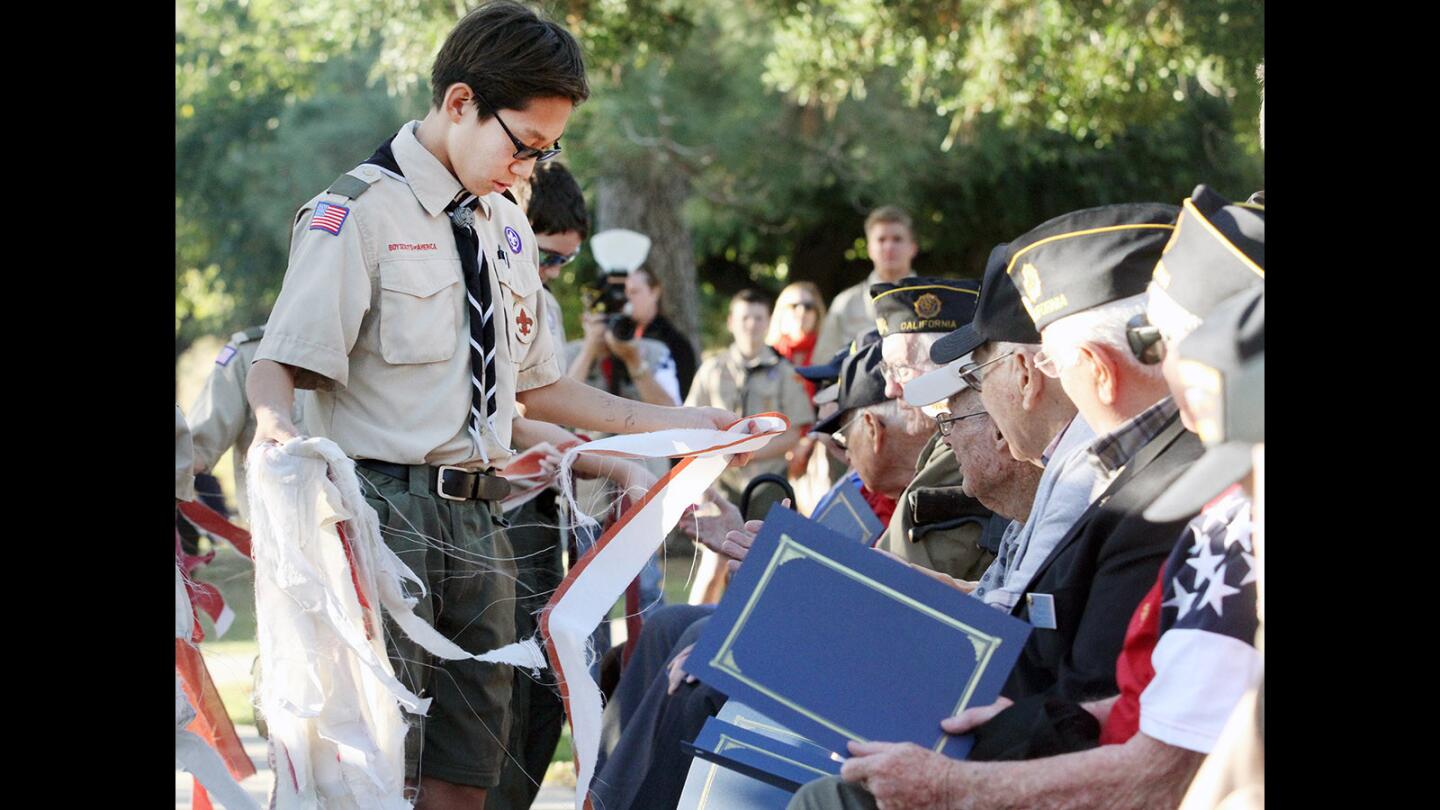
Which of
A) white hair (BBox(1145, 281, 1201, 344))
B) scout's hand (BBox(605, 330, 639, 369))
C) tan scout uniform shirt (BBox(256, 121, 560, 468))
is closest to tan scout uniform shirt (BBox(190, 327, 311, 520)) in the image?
tan scout uniform shirt (BBox(256, 121, 560, 468))

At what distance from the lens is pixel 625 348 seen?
7117 millimetres

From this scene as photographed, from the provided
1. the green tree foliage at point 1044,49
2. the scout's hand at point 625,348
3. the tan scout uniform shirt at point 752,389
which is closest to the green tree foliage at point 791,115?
the green tree foliage at point 1044,49

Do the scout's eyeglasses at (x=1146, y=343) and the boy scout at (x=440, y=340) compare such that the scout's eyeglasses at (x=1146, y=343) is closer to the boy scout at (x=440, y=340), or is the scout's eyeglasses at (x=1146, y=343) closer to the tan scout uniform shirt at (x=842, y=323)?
the boy scout at (x=440, y=340)

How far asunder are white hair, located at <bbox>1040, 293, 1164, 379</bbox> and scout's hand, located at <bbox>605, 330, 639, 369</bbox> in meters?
4.56

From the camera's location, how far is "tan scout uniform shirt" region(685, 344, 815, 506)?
814 cm

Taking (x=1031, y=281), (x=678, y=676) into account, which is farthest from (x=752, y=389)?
(x=1031, y=281)

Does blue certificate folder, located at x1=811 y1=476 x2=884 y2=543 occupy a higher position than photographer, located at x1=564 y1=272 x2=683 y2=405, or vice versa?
photographer, located at x1=564 y1=272 x2=683 y2=405

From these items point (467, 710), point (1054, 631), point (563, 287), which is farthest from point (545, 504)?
point (563, 287)

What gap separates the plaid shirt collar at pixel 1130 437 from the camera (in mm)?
2496

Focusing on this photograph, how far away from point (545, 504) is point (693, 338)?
33.2 feet

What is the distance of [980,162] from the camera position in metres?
16.1

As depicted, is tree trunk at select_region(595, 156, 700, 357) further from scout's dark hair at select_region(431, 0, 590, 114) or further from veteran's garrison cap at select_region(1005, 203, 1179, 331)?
veteran's garrison cap at select_region(1005, 203, 1179, 331)

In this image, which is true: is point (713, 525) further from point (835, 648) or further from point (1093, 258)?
point (835, 648)

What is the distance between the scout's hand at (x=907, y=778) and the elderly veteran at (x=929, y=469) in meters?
1.62
